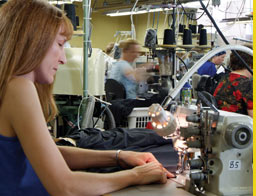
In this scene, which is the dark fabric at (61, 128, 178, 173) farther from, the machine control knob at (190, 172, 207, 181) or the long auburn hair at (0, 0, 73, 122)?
the long auburn hair at (0, 0, 73, 122)

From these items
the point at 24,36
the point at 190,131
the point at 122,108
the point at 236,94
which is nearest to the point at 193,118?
the point at 190,131

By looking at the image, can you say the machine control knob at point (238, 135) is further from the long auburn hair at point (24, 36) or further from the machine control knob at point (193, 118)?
the long auburn hair at point (24, 36)

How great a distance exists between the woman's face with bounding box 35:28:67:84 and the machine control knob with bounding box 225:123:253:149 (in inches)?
21.2

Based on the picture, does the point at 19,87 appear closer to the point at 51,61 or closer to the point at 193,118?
the point at 51,61

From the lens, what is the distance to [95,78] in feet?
10.8

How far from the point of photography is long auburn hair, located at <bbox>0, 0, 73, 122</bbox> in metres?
1.08

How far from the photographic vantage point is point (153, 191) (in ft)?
3.88

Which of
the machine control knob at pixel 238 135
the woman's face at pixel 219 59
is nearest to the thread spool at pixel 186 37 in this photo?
the woman's face at pixel 219 59

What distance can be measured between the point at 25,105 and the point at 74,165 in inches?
17.5

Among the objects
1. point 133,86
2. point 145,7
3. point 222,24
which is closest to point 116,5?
point 222,24

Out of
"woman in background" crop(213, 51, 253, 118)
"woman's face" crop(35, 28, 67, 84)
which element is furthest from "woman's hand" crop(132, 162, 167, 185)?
"woman in background" crop(213, 51, 253, 118)

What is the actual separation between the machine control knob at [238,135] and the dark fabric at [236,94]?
1523 mm

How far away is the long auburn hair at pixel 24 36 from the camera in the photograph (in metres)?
1.08

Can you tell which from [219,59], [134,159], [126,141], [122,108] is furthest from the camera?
[219,59]
